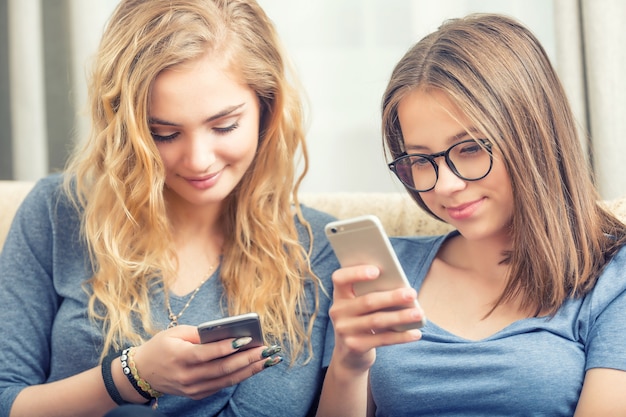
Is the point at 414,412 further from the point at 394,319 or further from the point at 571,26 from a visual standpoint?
the point at 571,26

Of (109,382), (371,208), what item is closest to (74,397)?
(109,382)

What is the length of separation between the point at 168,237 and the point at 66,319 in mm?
271

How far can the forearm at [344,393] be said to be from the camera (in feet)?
4.88

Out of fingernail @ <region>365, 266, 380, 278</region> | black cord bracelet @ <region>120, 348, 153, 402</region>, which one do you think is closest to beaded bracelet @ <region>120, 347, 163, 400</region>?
Result: black cord bracelet @ <region>120, 348, 153, 402</region>

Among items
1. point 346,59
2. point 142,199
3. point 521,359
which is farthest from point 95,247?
point 346,59

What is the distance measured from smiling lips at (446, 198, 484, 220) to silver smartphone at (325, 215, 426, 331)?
213 mm

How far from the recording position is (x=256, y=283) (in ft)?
5.64

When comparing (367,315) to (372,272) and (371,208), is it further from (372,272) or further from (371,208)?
(371,208)

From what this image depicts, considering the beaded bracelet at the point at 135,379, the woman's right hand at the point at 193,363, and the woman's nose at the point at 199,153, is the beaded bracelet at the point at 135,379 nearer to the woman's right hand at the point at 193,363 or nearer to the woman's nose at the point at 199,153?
the woman's right hand at the point at 193,363

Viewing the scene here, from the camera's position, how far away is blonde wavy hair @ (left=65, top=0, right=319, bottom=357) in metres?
1.58

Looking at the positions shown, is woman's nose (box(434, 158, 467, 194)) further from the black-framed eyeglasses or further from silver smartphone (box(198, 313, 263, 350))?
silver smartphone (box(198, 313, 263, 350))

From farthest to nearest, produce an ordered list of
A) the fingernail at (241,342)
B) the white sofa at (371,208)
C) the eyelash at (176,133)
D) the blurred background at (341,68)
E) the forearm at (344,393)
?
the blurred background at (341,68) → the white sofa at (371,208) → the eyelash at (176,133) → the forearm at (344,393) → the fingernail at (241,342)

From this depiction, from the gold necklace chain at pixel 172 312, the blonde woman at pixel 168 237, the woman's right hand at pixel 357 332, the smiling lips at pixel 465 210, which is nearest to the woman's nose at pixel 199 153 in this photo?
the blonde woman at pixel 168 237

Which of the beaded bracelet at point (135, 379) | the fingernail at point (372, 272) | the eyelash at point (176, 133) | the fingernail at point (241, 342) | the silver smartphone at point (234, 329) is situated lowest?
the beaded bracelet at point (135, 379)
